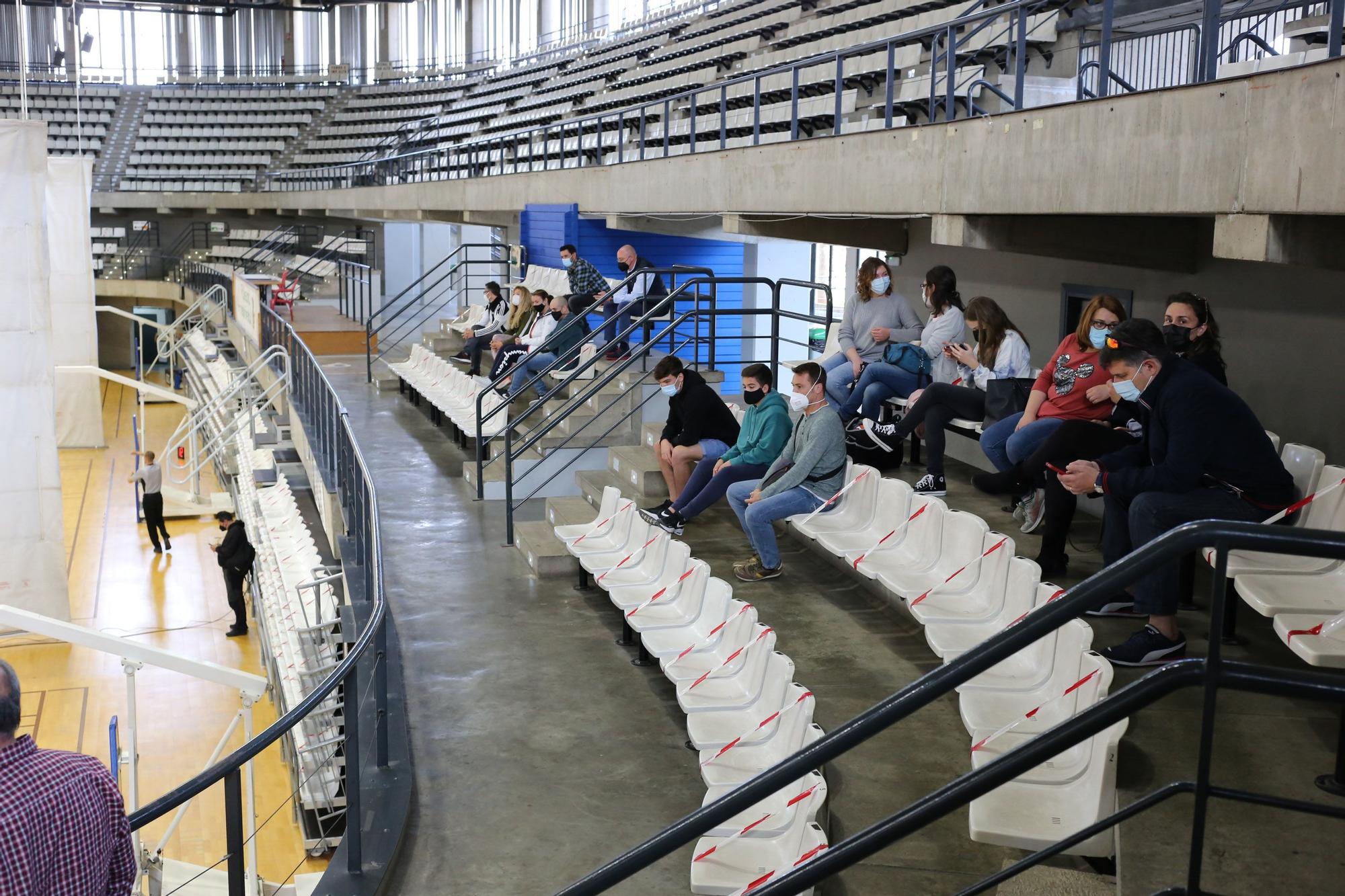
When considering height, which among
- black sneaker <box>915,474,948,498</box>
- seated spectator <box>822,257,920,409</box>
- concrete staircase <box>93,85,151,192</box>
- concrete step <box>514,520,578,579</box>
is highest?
concrete staircase <box>93,85,151,192</box>

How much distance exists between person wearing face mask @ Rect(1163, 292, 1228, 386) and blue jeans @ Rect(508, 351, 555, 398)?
22.9 ft

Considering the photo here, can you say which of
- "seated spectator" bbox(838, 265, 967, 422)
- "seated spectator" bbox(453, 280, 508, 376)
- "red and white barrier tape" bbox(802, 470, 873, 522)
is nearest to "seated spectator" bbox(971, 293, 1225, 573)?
"red and white barrier tape" bbox(802, 470, 873, 522)

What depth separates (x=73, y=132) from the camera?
3753 cm

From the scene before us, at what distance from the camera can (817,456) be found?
21.5 ft

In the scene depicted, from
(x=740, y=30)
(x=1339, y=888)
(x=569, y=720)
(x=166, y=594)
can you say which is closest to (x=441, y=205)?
(x=740, y=30)

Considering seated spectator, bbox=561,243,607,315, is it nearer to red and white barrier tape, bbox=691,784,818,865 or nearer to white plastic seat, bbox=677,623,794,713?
white plastic seat, bbox=677,623,794,713

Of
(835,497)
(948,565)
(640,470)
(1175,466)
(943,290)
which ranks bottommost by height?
(640,470)

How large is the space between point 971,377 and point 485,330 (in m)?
7.94

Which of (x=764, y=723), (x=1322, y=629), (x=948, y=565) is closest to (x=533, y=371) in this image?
(x=948, y=565)

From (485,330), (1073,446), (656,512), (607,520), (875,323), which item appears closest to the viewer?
(1073,446)

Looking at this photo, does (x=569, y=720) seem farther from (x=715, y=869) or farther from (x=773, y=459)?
(x=773, y=459)

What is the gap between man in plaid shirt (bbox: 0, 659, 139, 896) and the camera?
2.68 m

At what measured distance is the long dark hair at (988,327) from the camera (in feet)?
21.7

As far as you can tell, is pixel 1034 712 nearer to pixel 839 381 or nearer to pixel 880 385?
pixel 880 385
